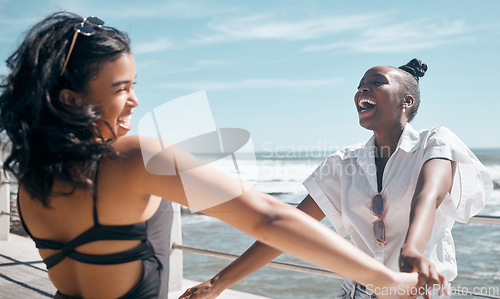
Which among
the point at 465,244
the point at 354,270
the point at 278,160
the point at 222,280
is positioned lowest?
the point at 278,160

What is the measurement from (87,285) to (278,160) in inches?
1820

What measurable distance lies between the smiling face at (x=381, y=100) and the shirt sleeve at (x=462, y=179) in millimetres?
205

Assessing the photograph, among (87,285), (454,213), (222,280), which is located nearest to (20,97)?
(87,285)

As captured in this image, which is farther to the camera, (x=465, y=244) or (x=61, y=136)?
(x=465, y=244)

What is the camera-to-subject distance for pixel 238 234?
44.7 ft

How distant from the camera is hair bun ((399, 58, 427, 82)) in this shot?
87.7 inches

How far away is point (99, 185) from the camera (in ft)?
4.00

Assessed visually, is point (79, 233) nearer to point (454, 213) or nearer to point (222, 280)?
point (222, 280)

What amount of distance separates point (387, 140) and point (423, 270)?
2.70 feet

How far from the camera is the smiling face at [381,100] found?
199cm

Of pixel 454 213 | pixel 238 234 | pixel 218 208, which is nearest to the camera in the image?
pixel 218 208

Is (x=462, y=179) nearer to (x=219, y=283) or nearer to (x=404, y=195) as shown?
(x=404, y=195)

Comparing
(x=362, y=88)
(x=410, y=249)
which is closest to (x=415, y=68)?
(x=362, y=88)

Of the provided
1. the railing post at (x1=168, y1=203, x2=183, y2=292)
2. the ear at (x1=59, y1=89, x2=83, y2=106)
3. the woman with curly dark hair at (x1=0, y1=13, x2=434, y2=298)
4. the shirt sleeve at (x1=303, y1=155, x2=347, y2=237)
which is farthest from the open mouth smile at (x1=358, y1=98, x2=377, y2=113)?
the railing post at (x1=168, y1=203, x2=183, y2=292)
